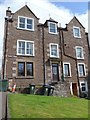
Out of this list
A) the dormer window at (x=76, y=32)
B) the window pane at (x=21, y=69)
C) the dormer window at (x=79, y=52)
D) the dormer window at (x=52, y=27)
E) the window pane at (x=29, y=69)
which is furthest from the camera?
the dormer window at (x=76, y=32)

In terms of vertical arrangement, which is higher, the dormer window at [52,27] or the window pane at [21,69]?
the dormer window at [52,27]

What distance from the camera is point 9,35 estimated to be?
23875mm

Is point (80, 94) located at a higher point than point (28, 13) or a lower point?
lower

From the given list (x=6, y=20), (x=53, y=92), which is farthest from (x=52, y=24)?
(x=53, y=92)

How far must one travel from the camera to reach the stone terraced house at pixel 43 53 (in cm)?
2311

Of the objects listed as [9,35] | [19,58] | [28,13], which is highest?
[28,13]

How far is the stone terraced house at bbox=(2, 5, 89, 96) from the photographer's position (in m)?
23.1

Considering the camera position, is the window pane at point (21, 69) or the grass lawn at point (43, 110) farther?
the window pane at point (21, 69)

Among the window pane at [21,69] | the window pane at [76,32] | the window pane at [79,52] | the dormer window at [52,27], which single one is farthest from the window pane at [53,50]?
the window pane at [76,32]

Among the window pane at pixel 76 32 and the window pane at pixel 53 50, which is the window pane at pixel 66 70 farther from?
the window pane at pixel 76 32

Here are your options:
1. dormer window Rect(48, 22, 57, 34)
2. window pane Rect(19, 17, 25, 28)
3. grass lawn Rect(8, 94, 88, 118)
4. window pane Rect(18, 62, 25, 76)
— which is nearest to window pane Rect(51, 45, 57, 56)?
dormer window Rect(48, 22, 57, 34)

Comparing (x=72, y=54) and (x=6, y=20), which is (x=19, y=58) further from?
(x=72, y=54)

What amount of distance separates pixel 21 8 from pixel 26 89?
12.1 meters

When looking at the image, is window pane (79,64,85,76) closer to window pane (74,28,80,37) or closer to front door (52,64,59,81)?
front door (52,64,59,81)
